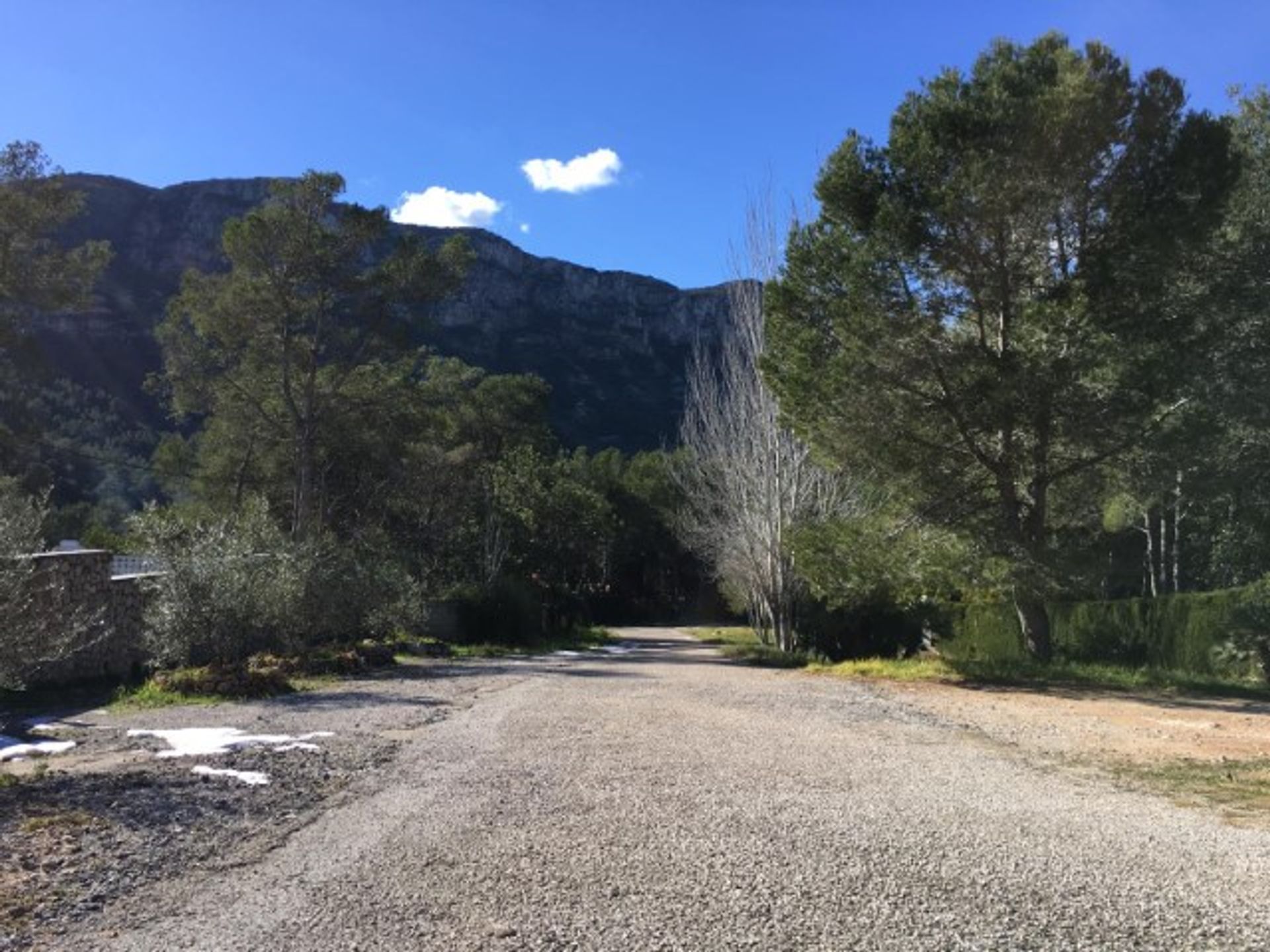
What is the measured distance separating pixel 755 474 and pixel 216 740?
17.9m

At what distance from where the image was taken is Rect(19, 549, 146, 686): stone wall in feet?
37.9

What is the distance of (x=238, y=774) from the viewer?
674cm

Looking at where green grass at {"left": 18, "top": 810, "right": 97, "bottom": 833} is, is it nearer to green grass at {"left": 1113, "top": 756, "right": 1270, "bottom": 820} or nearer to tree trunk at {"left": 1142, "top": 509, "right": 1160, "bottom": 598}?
green grass at {"left": 1113, "top": 756, "right": 1270, "bottom": 820}

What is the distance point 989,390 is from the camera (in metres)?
15.2

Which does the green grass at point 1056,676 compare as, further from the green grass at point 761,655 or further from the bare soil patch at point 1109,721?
the green grass at point 761,655

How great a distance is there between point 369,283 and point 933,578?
1596 cm

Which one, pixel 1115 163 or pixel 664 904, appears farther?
pixel 1115 163

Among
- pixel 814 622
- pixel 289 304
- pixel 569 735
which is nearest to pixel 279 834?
pixel 569 735

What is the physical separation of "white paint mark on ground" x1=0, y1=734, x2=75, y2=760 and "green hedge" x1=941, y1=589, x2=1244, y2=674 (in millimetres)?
16409

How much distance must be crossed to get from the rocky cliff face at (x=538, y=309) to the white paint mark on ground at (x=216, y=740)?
63.1 metres

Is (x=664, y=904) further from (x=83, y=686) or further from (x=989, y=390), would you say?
(x=989, y=390)

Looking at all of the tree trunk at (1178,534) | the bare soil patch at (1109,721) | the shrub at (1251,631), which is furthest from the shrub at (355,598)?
the shrub at (1251,631)

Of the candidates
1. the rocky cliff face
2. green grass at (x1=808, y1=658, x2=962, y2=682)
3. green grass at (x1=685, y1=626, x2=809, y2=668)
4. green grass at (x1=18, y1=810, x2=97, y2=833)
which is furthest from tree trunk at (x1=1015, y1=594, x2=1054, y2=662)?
the rocky cliff face

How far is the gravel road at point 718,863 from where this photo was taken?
378cm
